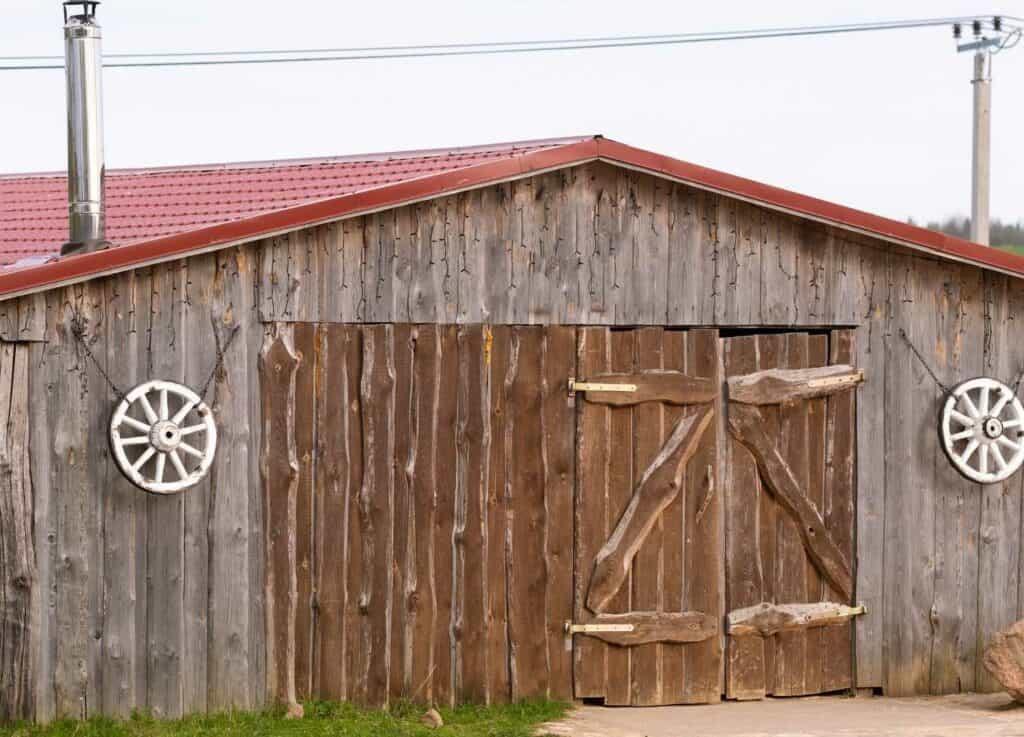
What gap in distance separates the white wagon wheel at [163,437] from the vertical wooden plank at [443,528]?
1.38 meters

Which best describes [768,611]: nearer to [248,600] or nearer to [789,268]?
[789,268]

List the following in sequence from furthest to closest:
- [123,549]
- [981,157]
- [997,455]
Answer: [981,157] < [997,455] < [123,549]

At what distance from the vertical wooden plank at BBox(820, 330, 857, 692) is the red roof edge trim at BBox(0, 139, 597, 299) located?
2.19 meters

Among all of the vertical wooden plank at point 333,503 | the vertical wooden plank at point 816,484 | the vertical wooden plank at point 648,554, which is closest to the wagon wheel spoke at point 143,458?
the vertical wooden plank at point 333,503

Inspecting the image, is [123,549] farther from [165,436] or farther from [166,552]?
[165,436]

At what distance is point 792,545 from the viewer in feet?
34.4

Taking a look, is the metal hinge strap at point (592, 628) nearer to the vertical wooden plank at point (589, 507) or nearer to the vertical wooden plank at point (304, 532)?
the vertical wooden plank at point (589, 507)

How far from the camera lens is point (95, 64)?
10562 millimetres

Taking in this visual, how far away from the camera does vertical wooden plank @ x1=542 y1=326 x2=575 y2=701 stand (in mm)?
9984

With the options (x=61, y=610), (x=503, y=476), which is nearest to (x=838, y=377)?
(x=503, y=476)

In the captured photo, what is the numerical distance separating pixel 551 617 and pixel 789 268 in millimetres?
2708

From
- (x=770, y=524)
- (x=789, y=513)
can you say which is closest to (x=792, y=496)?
(x=789, y=513)

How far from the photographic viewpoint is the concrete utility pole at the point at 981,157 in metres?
21.3

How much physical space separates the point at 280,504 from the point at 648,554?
2350 millimetres
